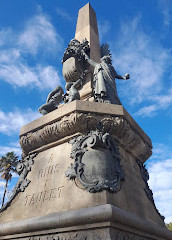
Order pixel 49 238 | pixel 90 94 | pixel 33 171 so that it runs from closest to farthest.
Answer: pixel 49 238, pixel 33 171, pixel 90 94

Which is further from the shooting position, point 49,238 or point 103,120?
point 103,120

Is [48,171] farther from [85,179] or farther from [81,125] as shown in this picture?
[81,125]

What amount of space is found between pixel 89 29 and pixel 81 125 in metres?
6.96

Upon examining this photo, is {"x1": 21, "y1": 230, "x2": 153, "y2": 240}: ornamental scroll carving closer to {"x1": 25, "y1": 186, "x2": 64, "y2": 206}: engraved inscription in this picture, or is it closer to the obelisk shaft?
{"x1": 25, "y1": 186, "x2": 64, "y2": 206}: engraved inscription

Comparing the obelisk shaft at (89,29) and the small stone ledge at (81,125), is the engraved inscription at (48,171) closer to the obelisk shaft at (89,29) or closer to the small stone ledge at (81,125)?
the small stone ledge at (81,125)

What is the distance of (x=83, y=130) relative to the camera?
4.61 m

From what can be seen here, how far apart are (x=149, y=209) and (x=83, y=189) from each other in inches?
79.0

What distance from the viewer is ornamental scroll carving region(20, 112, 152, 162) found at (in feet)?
14.8

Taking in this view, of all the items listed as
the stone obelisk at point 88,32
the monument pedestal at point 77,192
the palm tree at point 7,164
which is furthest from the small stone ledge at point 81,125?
the palm tree at point 7,164

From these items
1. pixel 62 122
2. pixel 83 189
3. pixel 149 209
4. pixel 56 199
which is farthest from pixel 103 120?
pixel 149 209

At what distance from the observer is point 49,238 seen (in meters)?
3.29

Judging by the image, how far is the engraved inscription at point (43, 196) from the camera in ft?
13.0

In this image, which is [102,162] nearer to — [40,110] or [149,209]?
[149,209]

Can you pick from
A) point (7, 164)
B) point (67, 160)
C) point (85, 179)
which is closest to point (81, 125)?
point (67, 160)
